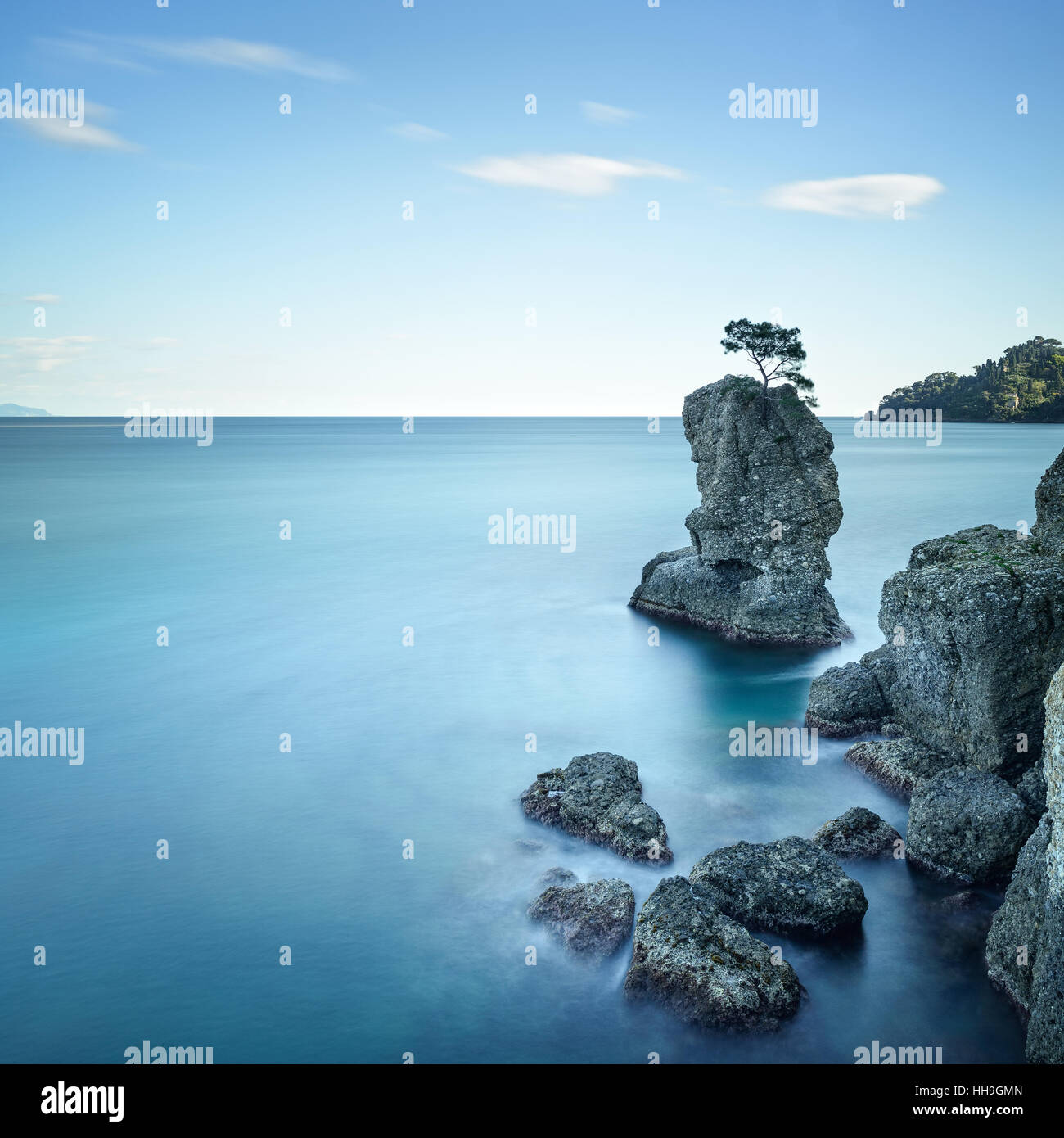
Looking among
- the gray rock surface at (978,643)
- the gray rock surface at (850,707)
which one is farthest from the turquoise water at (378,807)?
the gray rock surface at (978,643)

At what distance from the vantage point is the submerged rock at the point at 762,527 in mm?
31109

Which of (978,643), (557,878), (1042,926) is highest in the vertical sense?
(978,643)

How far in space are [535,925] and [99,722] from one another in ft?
53.2

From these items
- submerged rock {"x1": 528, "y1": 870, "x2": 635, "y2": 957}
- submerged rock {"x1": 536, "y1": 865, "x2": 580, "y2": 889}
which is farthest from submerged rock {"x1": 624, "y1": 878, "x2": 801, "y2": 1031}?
submerged rock {"x1": 536, "y1": 865, "x2": 580, "y2": 889}

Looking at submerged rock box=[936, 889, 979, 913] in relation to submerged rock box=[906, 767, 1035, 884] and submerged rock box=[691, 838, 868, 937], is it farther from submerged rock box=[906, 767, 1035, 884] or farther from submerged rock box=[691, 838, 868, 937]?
submerged rock box=[691, 838, 868, 937]

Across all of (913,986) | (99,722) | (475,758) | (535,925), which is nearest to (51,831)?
(99,722)

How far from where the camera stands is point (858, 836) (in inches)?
666

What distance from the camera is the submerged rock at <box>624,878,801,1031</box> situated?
39.5 ft

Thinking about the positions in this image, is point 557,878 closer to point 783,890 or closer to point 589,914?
point 589,914

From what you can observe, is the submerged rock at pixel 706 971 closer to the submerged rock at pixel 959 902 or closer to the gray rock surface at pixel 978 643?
the submerged rock at pixel 959 902

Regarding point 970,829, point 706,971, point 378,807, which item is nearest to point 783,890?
point 706,971

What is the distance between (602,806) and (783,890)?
4.52 m
